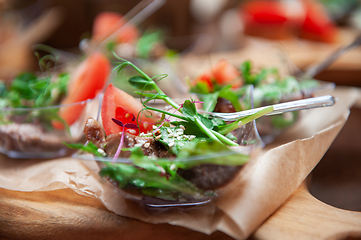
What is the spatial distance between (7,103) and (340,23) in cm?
260

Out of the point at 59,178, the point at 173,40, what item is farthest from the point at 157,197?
the point at 173,40

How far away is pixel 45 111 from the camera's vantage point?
3.17ft

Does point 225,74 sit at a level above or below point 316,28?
above

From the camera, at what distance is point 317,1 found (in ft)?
9.30

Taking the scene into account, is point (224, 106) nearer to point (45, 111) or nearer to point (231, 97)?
point (231, 97)

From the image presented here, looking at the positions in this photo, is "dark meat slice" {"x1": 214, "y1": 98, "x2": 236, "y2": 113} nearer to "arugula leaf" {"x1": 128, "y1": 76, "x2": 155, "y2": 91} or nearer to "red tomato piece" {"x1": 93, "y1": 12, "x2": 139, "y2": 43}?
"arugula leaf" {"x1": 128, "y1": 76, "x2": 155, "y2": 91}

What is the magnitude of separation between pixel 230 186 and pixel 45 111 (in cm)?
62

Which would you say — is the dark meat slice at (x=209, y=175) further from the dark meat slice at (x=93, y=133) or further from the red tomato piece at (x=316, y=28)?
the red tomato piece at (x=316, y=28)

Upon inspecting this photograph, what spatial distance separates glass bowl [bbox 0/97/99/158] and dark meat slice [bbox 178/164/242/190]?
1.56 feet

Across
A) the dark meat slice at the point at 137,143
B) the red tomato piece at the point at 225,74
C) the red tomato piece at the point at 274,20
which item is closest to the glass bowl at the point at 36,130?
the dark meat slice at the point at 137,143

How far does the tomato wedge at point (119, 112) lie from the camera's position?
0.75 m

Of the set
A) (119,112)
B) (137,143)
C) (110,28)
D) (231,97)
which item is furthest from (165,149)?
(110,28)

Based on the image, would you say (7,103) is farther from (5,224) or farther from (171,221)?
(171,221)

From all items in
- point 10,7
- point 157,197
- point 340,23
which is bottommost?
point 340,23
